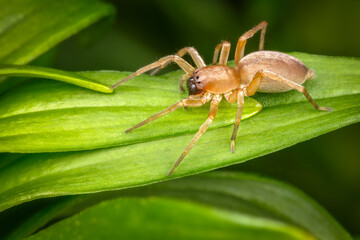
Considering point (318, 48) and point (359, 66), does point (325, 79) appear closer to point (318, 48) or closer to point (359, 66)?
point (359, 66)

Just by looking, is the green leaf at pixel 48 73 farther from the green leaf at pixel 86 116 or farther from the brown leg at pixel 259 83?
the brown leg at pixel 259 83

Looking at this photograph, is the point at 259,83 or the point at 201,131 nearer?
the point at 201,131

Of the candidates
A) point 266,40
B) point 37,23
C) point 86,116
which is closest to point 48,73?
point 86,116

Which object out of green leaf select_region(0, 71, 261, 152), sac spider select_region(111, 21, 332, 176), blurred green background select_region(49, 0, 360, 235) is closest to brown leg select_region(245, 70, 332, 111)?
sac spider select_region(111, 21, 332, 176)

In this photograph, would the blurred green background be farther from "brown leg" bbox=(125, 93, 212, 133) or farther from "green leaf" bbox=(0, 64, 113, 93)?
"green leaf" bbox=(0, 64, 113, 93)

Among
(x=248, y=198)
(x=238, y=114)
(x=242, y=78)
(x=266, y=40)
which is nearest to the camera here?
(x=238, y=114)

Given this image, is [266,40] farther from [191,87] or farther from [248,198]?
[248,198]
